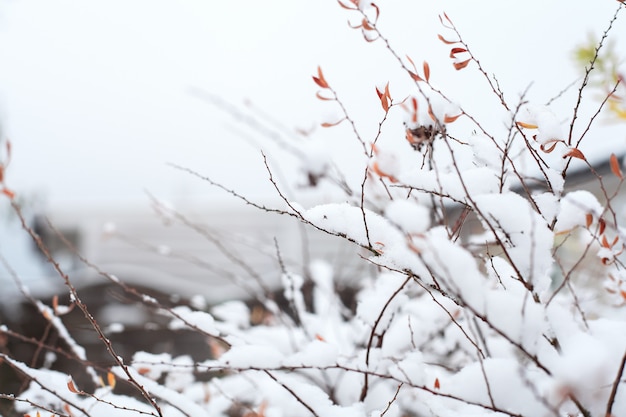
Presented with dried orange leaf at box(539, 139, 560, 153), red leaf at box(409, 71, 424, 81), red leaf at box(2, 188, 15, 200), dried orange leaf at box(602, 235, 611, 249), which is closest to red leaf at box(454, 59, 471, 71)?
red leaf at box(409, 71, 424, 81)

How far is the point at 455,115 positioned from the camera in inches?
38.6

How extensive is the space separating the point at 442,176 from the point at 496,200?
0.13m

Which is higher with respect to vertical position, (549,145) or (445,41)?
(445,41)

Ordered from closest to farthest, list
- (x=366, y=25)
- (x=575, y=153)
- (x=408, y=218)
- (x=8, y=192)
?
(x=408, y=218) → (x=575, y=153) → (x=366, y=25) → (x=8, y=192)

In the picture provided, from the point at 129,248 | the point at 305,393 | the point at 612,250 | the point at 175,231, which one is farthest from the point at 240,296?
the point at 129,248

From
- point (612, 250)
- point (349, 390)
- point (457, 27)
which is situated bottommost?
point (349, 390)

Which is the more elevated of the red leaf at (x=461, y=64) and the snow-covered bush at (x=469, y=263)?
the red leaf at (x=461, y=64)

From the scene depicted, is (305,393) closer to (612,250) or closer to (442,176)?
(442,176)

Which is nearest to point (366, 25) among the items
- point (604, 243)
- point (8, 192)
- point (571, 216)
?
point (571, 216)

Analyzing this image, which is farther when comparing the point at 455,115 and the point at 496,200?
the point at 455,115

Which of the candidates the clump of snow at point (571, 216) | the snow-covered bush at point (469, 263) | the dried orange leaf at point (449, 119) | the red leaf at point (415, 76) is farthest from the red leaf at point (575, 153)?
the red leaf at point (415, 76)

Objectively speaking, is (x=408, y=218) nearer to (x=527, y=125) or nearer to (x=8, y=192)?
(x=527, y=125)

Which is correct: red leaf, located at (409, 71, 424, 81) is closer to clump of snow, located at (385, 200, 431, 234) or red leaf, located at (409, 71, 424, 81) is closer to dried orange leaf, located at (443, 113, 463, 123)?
dried orange leaf, located at (443, 113, 463, 123)

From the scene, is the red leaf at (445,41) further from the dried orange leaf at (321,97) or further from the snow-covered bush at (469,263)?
the dried orange leaf at (321,97)
